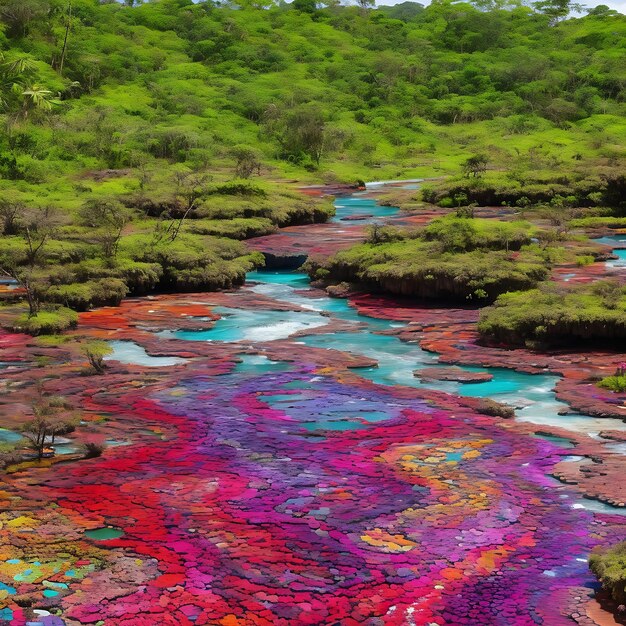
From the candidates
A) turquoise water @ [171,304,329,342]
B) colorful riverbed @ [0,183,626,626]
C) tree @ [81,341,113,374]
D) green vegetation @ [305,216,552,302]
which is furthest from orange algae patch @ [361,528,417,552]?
green vegetation @ [305,216,552,302]

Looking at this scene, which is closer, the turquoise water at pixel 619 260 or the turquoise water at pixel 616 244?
the turquoise water at pixel 619 260

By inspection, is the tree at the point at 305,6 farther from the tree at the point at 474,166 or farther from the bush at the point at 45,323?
the bush at the point at 45,323

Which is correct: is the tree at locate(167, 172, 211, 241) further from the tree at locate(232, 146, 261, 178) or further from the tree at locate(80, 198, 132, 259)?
the tree at locate(80, 198, 132, 259)

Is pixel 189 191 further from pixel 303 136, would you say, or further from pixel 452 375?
pixel 452 375

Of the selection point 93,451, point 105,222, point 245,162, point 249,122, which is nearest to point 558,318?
point 93,451

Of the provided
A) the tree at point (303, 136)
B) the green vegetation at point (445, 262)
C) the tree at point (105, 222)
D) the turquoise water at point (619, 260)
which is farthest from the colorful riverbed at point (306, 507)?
the tree at point (303, 136)
